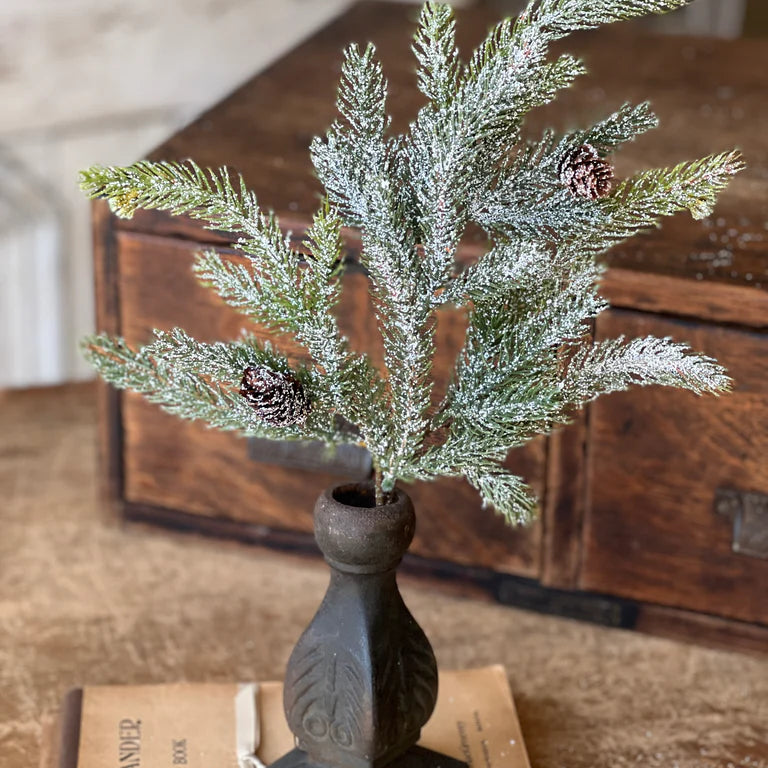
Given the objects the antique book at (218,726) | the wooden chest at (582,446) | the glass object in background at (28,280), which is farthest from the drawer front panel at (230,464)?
the glass object in background at (28,280)

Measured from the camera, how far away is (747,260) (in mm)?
888

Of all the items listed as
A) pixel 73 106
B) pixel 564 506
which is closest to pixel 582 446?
pixel 564 506

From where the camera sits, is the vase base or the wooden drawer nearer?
the vase base

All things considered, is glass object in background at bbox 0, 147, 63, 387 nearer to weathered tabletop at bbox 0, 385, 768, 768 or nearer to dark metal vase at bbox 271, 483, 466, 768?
weathered tabletop at bbox 0, 385, 768, 768

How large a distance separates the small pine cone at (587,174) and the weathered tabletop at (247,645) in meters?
0.41

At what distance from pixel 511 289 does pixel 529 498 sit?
0.11m

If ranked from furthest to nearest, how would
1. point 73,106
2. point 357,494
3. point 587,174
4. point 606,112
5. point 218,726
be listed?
point 73,106 → point 606,112 → point 218,726 → point 357,494 → point 587,174

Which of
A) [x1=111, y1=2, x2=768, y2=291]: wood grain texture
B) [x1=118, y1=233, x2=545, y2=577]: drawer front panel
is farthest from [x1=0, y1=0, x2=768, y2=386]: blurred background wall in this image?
[x1=118, y1=233, x2=545, y2=577]: drawer front panel

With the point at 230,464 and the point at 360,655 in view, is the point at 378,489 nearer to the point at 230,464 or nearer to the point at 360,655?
the point at 360,655

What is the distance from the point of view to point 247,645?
0.94 m

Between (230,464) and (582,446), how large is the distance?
0.28 meters

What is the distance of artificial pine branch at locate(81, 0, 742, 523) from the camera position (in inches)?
23.5

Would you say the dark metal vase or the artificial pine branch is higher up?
the artificial pine branch

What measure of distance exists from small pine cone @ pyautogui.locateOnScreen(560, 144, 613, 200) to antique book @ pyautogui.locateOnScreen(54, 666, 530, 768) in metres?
0.39
